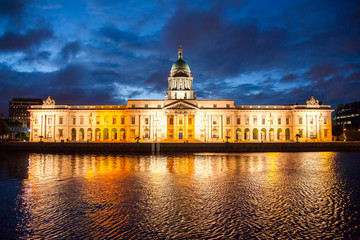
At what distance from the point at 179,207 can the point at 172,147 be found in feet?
→ 120

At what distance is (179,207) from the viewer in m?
13.1

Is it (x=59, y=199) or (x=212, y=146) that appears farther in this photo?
(x=212, y=146)

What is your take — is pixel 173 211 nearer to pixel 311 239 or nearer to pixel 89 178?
pixel 311 239

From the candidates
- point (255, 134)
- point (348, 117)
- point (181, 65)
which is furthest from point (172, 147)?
point (348, 117)

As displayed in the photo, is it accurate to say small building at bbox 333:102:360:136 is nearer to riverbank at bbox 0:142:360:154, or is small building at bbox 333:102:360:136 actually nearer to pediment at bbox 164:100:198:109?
riverbank at bbox 0:142:360:154

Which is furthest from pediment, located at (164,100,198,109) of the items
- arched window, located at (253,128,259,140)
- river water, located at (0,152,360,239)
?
river water, located at (0,152,360,239)

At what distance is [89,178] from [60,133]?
65.4 meters

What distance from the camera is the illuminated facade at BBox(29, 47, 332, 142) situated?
76375mm

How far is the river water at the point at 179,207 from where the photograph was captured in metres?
10.2

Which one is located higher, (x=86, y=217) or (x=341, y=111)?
(x=341, y=111)

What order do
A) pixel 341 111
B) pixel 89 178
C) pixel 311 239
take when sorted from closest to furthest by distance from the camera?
pixel 311 239 < pixel 89 178 < pixel 341 111

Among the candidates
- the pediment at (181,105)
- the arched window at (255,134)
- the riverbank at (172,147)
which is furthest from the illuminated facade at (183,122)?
the riverbank at (172,147)

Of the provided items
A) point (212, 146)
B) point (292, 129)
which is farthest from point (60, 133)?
point (292, 129)

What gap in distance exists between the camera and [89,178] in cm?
2055
